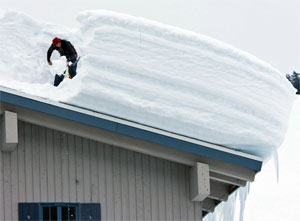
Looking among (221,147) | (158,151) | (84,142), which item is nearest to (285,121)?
(221,147)

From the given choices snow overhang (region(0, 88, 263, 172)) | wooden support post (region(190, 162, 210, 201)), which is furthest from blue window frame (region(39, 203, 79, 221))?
wooden support post (region(190, 162, 210, 201))

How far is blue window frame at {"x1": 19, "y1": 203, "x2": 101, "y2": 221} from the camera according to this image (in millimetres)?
10352

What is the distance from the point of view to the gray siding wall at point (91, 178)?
1045 centimetres

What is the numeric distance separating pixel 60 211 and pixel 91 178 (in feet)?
1.84

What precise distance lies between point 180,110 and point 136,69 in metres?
0.71

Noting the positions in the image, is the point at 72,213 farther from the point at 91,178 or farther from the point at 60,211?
the point at 91,178

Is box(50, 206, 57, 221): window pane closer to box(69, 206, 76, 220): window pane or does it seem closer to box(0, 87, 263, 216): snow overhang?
box(69, 206, 76, 220): window pane

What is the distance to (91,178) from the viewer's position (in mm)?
10734

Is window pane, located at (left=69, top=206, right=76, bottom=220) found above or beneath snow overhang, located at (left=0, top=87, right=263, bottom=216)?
beneath

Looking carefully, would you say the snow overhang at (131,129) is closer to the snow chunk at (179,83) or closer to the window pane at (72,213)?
the snow chunk at (179,83)

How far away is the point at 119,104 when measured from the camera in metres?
A: 10.2

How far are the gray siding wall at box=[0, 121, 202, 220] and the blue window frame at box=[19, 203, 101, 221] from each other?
70 mm

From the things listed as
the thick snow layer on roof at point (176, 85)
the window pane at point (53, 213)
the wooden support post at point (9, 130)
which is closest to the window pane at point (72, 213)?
the window pane at point (53, 213)

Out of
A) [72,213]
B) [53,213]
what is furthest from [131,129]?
[53,213]
